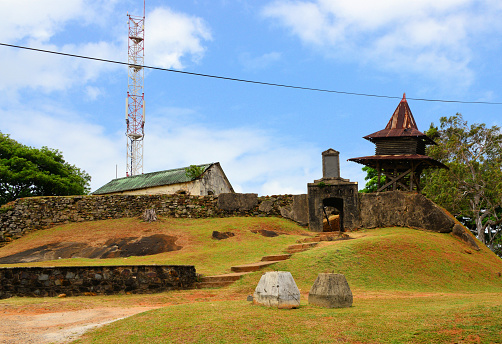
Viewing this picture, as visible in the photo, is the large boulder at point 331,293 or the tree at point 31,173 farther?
the tree at point 31,173

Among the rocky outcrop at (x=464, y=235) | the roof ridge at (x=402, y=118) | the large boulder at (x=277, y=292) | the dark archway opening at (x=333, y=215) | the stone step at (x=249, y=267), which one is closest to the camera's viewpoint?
the large boulder at (x=277, y=292)

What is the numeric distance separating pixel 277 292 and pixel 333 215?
21635 millimetres

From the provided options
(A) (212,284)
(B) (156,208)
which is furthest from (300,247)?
(B) (156,208)

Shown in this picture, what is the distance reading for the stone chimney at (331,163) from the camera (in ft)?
82.3

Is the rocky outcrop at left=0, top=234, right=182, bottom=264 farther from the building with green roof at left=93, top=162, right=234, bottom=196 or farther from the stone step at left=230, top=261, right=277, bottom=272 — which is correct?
the building with green roof at left=93, top=162, right=234, bottom=196

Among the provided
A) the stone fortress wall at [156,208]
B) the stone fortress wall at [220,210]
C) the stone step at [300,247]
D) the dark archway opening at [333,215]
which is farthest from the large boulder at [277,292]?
the dark archway opening at [333,215]

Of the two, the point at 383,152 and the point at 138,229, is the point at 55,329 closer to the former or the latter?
the point at 138,229

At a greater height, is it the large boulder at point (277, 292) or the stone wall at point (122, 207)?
the stone wall at point (122, 207)

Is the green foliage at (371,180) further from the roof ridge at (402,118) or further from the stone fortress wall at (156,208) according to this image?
the stone fortress wall at (156,208)

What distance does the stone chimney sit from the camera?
2508 centimetres

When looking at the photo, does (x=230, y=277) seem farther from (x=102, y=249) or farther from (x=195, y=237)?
(x=102, y=249)

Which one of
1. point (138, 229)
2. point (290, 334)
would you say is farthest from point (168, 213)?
point (290, 334)

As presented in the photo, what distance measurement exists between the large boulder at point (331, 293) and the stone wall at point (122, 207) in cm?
1618

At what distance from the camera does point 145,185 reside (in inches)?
1371
